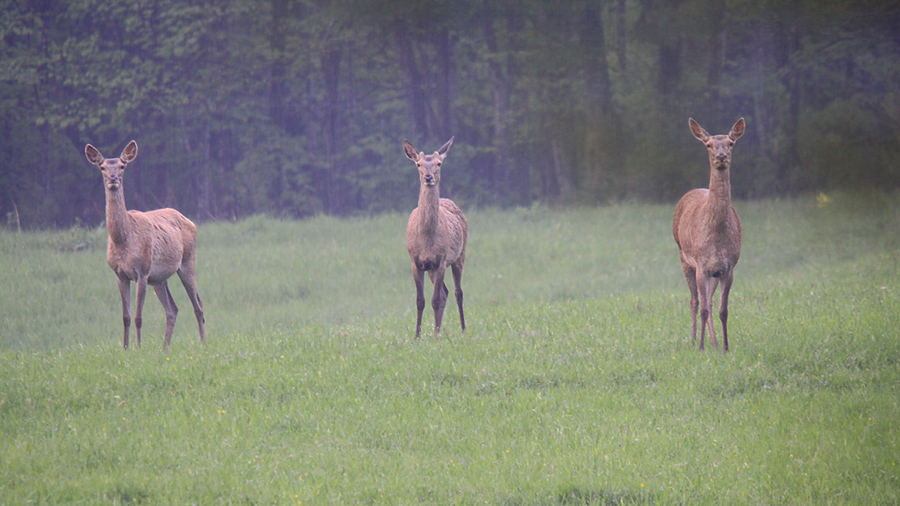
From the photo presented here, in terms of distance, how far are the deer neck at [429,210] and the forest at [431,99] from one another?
61.7 ft

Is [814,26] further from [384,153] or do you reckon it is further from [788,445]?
[788,445]

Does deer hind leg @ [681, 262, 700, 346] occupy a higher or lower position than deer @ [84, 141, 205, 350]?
lower

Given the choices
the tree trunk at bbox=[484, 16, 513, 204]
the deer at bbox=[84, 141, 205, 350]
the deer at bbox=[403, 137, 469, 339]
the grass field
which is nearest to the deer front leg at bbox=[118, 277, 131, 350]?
the deer at bbox=[84, 141, 205, 350]

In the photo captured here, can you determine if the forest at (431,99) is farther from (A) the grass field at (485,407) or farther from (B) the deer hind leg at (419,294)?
(B) the deer hind leg at (419,294)

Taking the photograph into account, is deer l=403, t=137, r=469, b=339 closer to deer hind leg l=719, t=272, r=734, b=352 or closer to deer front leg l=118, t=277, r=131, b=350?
deer hind leg l=719, t=272, r=734, b=352

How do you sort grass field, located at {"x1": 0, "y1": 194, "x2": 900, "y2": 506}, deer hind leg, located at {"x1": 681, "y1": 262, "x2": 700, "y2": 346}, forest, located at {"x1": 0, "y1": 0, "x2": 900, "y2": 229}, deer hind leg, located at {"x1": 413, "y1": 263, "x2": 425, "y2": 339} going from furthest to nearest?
forest, located at {"x1": 0, "y1": 0, "x2": 900, "y2": 229} < deer hind leg, located at {"x1": 413, "y1": 263, "x2": 425, "y2": 339} < deer hind leg, located at {"x1": 681, "y1": 262, "x2": 700, "y2": 346} < grass field, located at {"x1": 0, "y1": 194, "x2": 900, "y2": 506}

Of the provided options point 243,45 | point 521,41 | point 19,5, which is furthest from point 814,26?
point 19,5

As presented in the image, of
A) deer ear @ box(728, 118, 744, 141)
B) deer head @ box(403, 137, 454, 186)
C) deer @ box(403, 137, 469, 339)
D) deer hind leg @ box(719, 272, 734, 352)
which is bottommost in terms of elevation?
deer hind leg @ box(719, 272, 734, 352)

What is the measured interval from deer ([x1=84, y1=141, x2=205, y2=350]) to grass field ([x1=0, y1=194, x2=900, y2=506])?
2.30ft

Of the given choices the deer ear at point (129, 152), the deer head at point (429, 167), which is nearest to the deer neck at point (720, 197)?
the deer head at point (429, 167)

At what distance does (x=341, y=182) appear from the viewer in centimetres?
3581

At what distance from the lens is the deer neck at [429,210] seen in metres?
10.6

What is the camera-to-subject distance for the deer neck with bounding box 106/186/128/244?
33.4 ft

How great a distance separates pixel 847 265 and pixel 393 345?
10.8 metres
